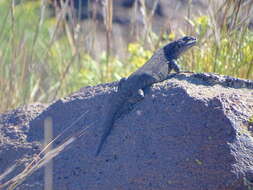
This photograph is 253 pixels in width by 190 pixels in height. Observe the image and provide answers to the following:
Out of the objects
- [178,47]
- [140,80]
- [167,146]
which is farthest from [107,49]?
[167,146]

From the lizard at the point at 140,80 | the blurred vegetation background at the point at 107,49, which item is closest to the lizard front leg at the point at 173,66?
the lizard at the point at 140,80

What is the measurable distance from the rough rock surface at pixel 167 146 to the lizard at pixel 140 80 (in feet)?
0.21

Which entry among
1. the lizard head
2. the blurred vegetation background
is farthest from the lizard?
the blurred vegetation background

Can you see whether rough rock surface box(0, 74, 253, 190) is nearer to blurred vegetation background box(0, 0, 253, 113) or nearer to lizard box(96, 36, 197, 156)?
lizard box(96, 36, 197, 156)

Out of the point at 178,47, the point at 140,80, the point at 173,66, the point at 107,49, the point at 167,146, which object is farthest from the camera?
the point at 107,49

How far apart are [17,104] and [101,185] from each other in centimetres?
293

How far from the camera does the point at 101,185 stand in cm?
403

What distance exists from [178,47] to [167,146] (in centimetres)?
140

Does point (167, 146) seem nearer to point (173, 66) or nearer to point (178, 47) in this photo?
point (173, 66)

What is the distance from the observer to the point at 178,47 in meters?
5.14

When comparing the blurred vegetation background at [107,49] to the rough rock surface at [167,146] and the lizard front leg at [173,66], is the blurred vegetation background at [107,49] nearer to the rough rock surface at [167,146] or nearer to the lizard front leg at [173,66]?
A: the lizard front leg at [173,66]

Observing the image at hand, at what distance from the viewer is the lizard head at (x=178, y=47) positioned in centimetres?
508

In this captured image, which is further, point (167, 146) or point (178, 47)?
point (178, 47)

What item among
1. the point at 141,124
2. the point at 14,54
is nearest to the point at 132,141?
the point at 141,124
